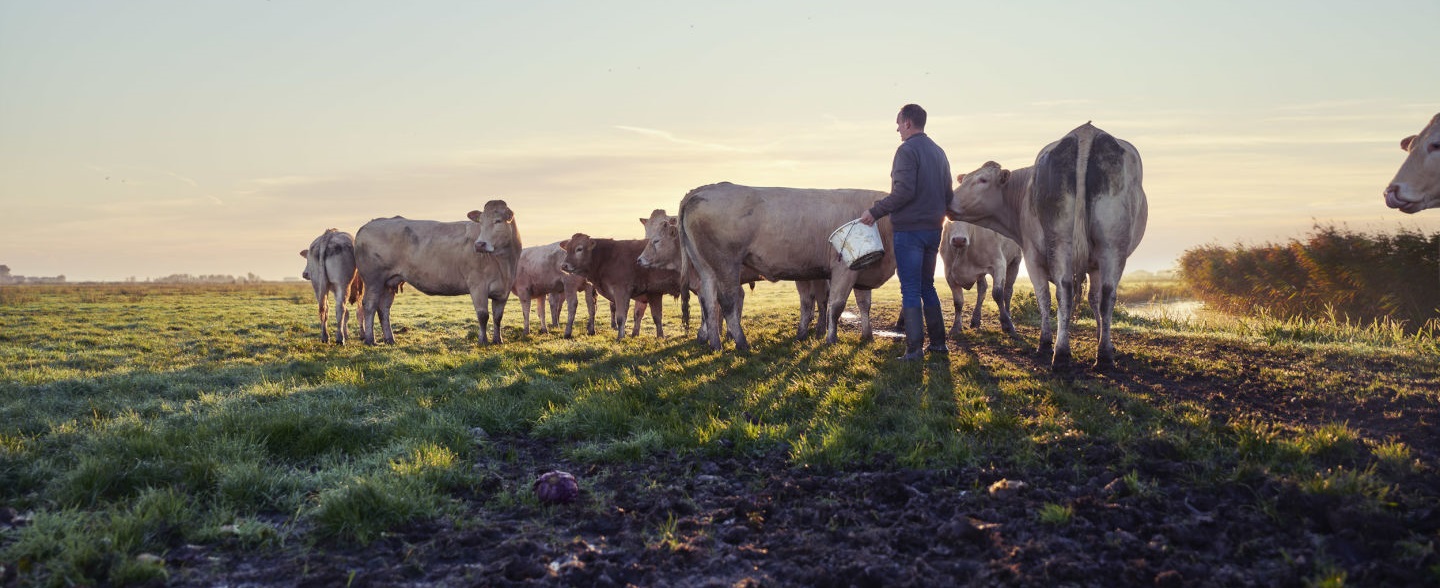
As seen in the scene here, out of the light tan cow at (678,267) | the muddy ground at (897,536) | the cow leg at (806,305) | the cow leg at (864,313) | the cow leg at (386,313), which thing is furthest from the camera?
the cow leg at (386,313)

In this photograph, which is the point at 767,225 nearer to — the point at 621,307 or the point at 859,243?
the point at 859,243

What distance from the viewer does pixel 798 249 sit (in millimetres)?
11602

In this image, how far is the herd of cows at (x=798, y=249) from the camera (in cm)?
817

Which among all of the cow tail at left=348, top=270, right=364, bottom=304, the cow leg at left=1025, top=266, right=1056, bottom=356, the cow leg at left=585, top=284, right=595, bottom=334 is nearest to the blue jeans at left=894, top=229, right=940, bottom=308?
the cow leg at left=1025, top=266, right=1056, bottom=356

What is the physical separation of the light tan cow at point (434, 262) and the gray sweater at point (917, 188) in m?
8.36

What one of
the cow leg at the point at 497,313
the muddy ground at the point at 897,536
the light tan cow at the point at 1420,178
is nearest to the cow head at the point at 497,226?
the cow leg at the point at 497,313

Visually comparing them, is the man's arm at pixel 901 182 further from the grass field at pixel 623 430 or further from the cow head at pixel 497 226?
the cow head at pixel 497 226

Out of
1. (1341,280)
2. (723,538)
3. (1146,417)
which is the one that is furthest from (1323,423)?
(1341,280)

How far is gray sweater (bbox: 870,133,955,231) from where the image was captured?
8.91 metres

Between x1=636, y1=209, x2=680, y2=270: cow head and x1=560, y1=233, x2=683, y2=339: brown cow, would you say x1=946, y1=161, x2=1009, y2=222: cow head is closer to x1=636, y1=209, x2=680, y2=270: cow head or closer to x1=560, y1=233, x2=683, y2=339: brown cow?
x1=636, y1=209, x2=680, y2=270: cow head

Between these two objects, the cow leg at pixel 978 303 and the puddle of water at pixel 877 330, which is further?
the cow leg at pixel 978 303

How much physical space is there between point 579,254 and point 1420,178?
1324 centimetres

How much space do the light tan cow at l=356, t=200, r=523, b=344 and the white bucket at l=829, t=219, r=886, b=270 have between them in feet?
25.4

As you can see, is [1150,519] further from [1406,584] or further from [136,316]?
[136,316]
